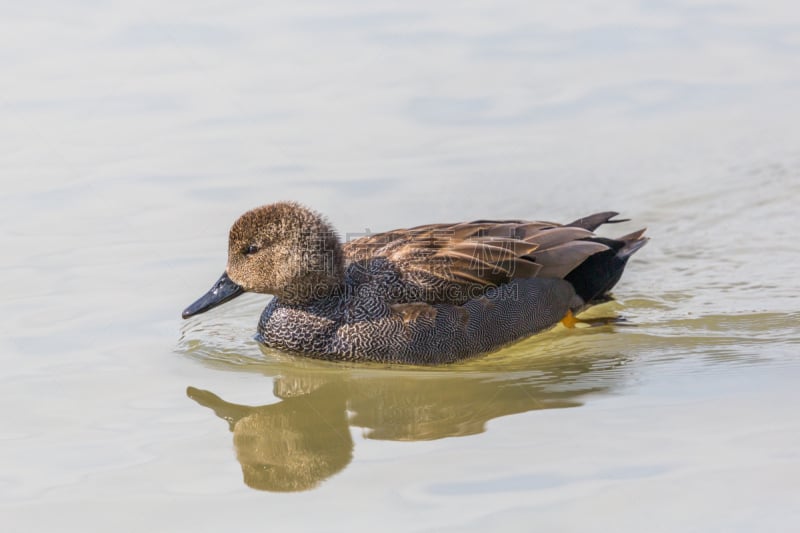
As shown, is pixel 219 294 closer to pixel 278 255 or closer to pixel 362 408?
pixel 278 255

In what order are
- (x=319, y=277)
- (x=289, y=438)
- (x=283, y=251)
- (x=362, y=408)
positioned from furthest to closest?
(x=319, y=277) < (x=283, y=251) < (x=362, y=408) < (x=289, y=438)

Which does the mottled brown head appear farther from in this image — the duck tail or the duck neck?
the duck tail

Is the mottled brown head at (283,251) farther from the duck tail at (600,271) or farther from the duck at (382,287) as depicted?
the duck tail at (600,271)

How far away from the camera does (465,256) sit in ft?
29.4

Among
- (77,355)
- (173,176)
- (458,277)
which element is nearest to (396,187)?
(173,176)

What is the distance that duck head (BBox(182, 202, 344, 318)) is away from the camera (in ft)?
28.9

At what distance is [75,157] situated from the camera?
12102 millimetres

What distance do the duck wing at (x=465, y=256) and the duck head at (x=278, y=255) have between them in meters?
0.35

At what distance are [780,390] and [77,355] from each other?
16.8 ft

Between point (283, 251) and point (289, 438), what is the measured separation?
1.93 metres

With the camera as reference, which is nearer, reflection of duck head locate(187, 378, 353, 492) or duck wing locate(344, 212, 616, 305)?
reflection of duck head locate(187, 378, 353, 492)

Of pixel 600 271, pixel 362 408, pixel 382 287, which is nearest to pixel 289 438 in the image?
pixel 362 408

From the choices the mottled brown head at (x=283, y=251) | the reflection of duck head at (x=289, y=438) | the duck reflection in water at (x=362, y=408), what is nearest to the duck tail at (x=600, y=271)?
the duck reflection in water at (x=362, y=408)

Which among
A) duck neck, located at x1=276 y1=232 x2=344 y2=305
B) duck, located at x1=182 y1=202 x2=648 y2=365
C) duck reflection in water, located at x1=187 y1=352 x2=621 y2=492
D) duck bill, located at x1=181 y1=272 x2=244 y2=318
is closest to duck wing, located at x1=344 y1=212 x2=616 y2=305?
duck, located at x1=182 y1=202 x2=648 y2=365
